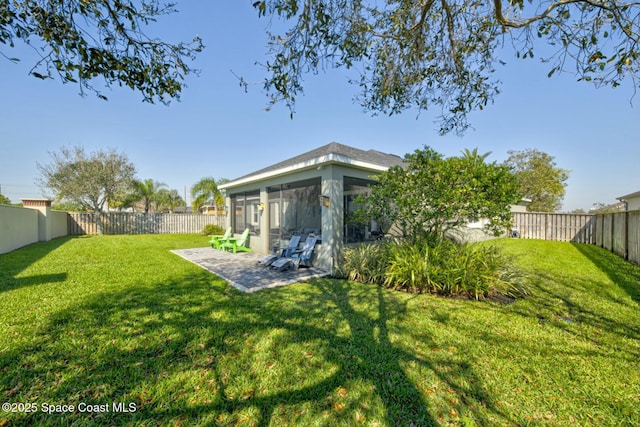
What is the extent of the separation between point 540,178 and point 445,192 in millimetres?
27574

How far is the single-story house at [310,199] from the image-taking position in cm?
793

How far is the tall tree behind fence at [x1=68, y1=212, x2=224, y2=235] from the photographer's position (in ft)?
64.5

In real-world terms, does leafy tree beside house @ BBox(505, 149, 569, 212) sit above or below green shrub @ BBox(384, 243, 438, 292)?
above

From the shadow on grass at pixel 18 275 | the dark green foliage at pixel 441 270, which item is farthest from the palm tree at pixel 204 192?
the dark green foliage at pixel 441 270

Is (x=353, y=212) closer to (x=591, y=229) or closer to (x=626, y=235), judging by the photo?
(x=626, y=235)

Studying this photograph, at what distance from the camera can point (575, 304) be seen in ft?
17.1

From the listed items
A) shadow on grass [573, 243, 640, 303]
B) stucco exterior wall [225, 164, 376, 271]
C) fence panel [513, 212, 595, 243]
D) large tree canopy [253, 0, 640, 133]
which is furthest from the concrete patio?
fence panel [513, 212, 595, 243]

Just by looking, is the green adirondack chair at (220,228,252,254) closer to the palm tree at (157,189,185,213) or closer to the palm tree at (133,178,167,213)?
the palm tree at (133,178,167,213)

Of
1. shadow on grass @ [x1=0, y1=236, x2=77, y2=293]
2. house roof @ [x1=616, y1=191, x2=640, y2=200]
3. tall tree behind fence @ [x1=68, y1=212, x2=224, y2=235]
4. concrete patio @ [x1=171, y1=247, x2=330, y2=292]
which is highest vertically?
house roof @ [x1=616, y1=191, x2=640, y2=200]

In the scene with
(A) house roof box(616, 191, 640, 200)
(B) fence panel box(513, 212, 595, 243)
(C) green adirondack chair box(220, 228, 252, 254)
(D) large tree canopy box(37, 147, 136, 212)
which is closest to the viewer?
(C) green adirondack chair box(220, 228, 252, 254)

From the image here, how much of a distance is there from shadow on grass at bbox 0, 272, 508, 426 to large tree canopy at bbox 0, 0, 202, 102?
3.51 m

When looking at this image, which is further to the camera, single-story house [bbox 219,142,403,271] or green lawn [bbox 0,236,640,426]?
single-story house [bbox 219,142,403,271]

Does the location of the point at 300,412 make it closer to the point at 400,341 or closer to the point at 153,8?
the point at 400,341

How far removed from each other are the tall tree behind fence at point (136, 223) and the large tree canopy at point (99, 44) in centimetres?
1850
